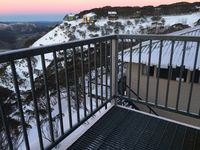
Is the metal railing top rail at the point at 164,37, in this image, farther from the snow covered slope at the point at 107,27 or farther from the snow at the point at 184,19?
the snow at the point at 184,19

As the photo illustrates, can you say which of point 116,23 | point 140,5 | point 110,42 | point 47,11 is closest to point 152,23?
point 140,5

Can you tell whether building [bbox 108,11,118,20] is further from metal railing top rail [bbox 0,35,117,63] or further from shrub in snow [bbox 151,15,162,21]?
metal railing top rail [bbox 0,35,117,63]

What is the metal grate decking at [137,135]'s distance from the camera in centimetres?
202

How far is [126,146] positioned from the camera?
2.02 m

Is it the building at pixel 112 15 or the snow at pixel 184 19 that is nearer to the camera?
the snow at pixel 184 19

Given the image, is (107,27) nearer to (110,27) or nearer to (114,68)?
(110,27)

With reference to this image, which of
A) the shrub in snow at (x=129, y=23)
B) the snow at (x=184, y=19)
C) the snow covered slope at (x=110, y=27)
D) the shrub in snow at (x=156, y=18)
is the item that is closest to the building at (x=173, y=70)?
the snow covered slope at (x=110, y=27)

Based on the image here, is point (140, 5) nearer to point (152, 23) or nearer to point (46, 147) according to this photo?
point (152, 23)

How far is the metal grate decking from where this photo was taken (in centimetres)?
202

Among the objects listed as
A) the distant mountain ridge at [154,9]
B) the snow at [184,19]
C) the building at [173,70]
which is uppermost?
the distant mountain ridge at [154,9]

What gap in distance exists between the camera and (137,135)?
2.19m

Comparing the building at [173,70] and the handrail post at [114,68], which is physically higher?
the handrail post at [114,68]

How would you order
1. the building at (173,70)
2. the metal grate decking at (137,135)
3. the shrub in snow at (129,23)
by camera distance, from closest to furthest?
the metal grate decking at (137,135)
the building at (173,70)
the shrub in snow at (129,23)

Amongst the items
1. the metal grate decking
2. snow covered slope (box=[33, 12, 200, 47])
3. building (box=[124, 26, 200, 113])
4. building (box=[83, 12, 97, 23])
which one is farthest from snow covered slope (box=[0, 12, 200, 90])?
the metal grate decking
